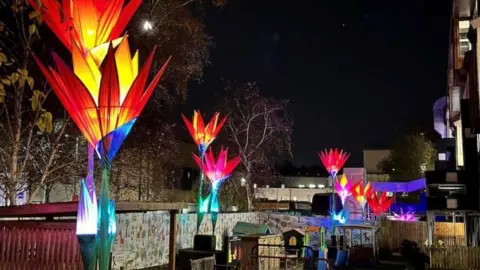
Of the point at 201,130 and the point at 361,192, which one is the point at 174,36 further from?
the point at 361,192

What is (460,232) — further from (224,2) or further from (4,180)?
(4,180)

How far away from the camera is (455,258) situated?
50.0ft

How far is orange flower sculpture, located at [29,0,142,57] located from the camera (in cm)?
716

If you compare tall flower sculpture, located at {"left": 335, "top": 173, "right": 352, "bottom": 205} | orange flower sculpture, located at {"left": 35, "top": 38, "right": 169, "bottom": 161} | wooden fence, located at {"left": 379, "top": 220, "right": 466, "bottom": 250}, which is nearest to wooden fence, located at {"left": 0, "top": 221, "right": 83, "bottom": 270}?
orange flower sculpture, located at {"left": 35, "top": 38, "right": 169, "bottom": 161}

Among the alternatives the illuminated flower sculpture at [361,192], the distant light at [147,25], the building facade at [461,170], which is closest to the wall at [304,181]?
the illuminated flower sculpture at [361,192]

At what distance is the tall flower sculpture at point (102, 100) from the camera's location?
6887mm

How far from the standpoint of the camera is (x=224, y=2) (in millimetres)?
14922

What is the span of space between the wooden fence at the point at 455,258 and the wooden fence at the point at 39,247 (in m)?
11.3

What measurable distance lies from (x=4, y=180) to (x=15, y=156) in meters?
2.19

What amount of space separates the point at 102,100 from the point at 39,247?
3423 millimetres

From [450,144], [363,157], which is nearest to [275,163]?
[450,144]

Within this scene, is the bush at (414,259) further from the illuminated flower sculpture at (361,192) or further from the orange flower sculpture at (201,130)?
the illuminated flower sculpture at (361,192)

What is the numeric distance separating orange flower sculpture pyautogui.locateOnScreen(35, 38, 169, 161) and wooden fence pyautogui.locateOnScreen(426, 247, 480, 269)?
11.9 metres

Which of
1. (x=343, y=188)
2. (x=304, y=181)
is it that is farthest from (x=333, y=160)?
(x=304, y=181)
